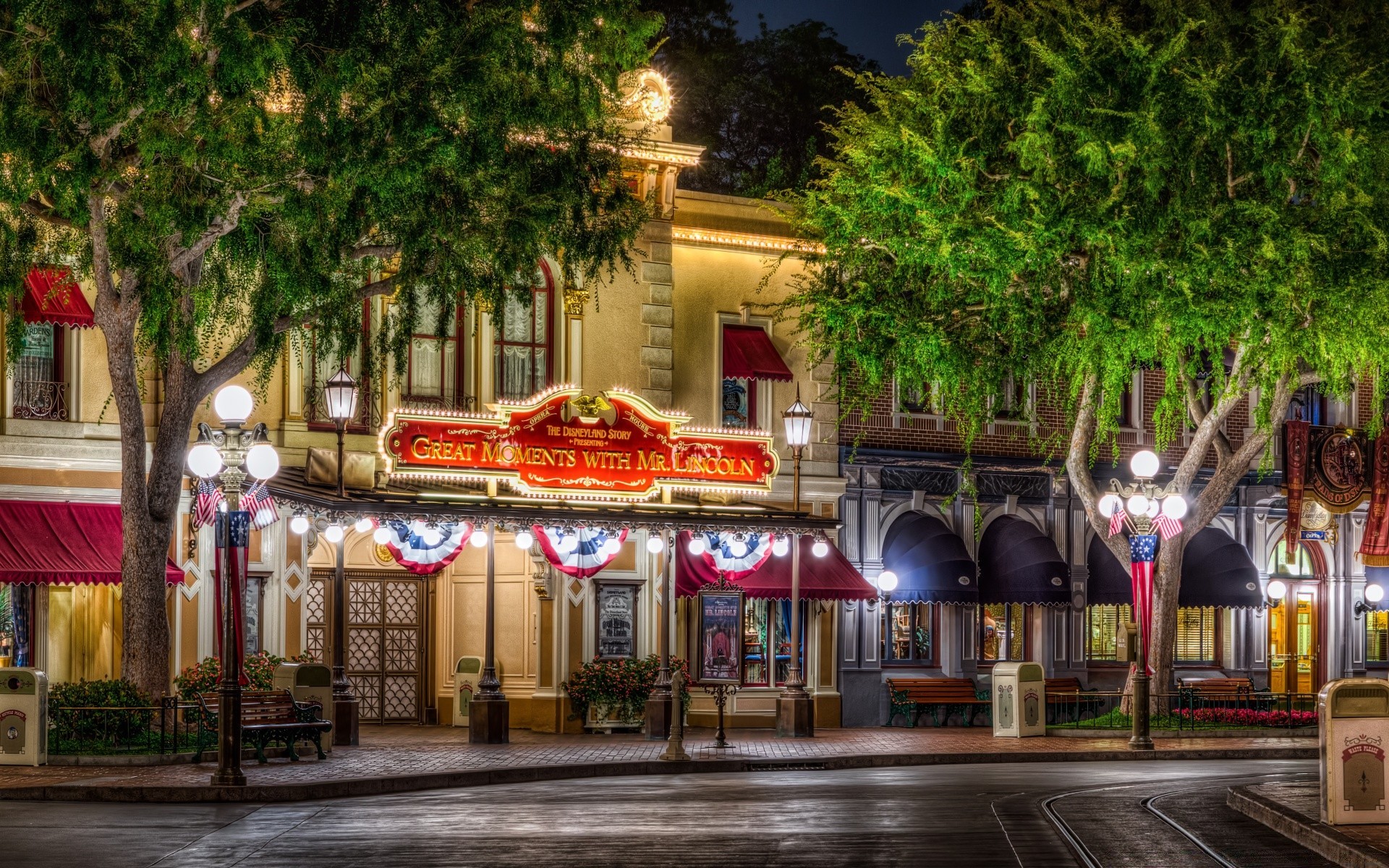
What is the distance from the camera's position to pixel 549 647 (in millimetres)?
30422

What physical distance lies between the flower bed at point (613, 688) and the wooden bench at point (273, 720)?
6946mm

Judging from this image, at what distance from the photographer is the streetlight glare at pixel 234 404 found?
19250 mm

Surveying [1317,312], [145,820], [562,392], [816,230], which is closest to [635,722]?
[562,392]

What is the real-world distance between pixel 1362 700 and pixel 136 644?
14876 millimetres

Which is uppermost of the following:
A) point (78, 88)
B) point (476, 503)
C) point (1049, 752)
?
point (78, 88)

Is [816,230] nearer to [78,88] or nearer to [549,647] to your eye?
[549,647]

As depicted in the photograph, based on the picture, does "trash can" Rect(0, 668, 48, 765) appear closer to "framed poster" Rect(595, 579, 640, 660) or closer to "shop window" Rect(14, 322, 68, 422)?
"shop window" Rect(14, 322, 68, 422)

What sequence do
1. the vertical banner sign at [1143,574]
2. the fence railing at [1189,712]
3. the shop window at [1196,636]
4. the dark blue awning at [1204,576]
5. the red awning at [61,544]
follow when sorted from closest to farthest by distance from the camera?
the red awning at [61,544] < the vertical banner sign at [1143,574] < the fence railing at [1189,712] < the dark blue awning at [1204,576] < the shop window at [1196,636]

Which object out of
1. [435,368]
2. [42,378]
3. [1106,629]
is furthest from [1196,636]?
[42,378]

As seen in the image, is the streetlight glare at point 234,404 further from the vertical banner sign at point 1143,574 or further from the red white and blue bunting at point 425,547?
the vertical banner sign at point 1143,574

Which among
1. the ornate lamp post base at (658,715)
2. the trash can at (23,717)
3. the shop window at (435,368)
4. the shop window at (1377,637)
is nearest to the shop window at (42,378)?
the shop window at (435,368)

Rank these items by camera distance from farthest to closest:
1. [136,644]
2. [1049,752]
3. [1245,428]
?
[1245,428]
[1049,752]
[136,644]

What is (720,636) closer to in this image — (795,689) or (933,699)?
(795,689)

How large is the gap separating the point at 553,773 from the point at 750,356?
37.8ft
